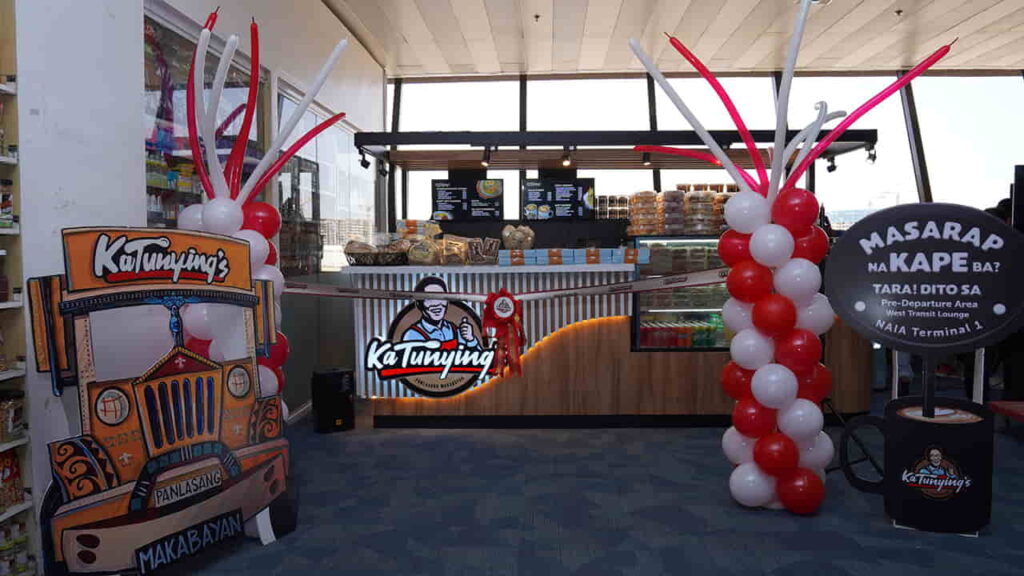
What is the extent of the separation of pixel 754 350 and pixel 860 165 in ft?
19.7

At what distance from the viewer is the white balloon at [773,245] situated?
361cm

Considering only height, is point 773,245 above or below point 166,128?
below

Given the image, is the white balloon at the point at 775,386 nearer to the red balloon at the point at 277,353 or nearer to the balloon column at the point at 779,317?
the balloon column at the point at 779,317

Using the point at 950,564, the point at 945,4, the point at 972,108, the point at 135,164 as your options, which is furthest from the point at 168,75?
the point at 972,108

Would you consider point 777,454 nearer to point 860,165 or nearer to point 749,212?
point 749,212

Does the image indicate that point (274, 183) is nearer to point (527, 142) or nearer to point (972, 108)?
point (527, 142)

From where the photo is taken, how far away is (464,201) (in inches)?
273

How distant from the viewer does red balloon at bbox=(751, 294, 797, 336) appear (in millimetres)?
3668

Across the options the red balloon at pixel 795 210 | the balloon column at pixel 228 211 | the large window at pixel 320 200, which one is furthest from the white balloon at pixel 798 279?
the large window at pixel 320 200

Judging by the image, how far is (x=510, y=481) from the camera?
14.5 ft

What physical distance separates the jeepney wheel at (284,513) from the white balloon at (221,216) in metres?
1.29

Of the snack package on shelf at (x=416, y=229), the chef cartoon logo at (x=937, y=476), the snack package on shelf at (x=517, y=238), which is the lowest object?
the chef cartoon logo at (x=937, y=476)

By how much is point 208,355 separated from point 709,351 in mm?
3687

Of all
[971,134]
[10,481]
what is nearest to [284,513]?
[10,481]
